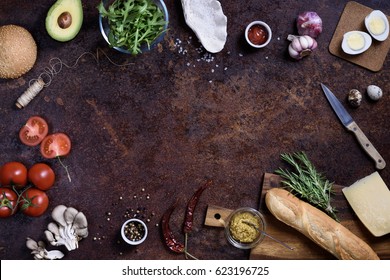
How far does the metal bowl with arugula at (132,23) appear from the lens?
2727 mm

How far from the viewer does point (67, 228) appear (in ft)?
9.34

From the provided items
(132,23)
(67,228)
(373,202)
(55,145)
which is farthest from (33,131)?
(373,202)

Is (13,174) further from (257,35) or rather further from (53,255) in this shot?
(257,35)

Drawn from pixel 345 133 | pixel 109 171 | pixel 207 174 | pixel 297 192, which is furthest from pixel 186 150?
pixel 345 133

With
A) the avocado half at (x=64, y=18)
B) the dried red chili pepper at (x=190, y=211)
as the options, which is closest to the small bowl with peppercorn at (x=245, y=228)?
the dried red chili pepper at (x=190, y=211)

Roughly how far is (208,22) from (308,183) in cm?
88

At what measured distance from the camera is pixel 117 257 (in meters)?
2.92

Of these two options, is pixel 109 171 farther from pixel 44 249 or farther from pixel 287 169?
pixel 287 169

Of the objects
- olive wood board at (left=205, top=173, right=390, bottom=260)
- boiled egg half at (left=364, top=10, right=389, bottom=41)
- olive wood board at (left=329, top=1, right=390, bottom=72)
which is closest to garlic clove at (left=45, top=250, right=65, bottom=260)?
olive wood board at (left=205, top=173, right=390, bottom=260)

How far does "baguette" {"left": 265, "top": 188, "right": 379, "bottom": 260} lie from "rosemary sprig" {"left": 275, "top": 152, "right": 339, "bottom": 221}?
58 mm

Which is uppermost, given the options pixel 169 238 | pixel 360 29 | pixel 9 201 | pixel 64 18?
pixel 360 29

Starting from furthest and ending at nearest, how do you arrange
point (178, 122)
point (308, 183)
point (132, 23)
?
point (178, 122) < point (308, 183) < point (132, 23)

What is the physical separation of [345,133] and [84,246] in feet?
4.42

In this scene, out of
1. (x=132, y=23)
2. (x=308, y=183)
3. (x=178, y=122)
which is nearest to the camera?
(x=132, y=23)
